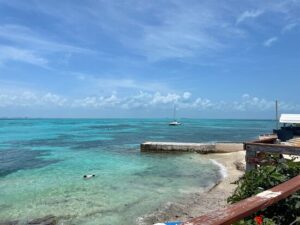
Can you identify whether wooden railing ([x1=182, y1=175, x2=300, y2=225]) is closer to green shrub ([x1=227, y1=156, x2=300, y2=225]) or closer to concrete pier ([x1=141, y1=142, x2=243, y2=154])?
green shrub ([x1=227, y1=156, x2=300, y2=225])

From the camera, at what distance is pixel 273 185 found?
566cm

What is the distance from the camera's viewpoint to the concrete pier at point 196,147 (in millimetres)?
33812

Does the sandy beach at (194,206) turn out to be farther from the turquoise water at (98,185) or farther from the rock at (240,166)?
the rock at (240,166)

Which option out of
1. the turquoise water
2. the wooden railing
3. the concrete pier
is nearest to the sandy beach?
the turquoise water

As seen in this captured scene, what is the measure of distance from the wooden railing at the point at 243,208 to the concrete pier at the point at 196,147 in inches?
1242

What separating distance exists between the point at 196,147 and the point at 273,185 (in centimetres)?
2937

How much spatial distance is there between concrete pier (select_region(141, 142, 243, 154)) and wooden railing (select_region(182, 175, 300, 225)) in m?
31.5

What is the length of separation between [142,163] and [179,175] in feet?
20.2

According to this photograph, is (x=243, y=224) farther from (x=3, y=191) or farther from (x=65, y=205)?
(x=3, y=191)

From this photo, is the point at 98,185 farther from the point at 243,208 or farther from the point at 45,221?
the point at 243,208

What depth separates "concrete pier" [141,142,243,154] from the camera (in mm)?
33812

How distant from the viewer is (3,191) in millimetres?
18203

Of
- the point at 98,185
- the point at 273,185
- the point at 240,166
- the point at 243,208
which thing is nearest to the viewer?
the point at 243,208

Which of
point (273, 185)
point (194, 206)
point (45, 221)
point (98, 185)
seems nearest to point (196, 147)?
point (98, 185)
